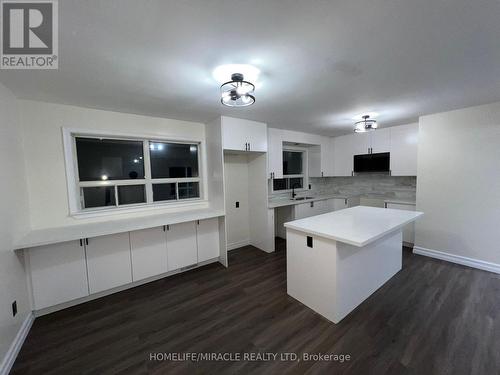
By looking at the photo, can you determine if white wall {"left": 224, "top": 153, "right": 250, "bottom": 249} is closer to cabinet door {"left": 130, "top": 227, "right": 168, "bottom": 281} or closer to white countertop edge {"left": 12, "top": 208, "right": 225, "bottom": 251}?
white countertop edge {"left": 12, "top": 208, "right": 225, "bottom": 251}

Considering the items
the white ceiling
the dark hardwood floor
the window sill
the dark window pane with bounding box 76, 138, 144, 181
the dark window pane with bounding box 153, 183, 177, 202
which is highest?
the white ceiling

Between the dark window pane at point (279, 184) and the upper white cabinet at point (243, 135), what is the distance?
1243 millimetres

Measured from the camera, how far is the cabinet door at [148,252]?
2626 millimetres

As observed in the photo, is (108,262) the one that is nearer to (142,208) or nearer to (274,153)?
(142,208)

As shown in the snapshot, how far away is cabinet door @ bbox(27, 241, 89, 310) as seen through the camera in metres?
2.10

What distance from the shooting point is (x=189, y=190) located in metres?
3.51

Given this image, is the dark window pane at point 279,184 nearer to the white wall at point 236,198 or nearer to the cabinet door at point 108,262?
the white wall at point 236,198

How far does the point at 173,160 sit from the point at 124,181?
31.3 inches

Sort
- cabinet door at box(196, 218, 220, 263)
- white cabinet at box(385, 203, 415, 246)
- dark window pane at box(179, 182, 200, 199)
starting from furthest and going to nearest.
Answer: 1. white cabinet at box(385, 203, 415, 246)
2. dark window pane at box(179, 182, 200, 199)
3. cabinet door at box(196, 218, 220, 263)

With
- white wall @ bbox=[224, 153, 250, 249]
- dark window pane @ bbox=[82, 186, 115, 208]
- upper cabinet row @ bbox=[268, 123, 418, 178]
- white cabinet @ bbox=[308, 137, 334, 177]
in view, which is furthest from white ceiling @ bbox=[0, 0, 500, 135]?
white cabinet @ bbox=[308, 137, 334, 177]

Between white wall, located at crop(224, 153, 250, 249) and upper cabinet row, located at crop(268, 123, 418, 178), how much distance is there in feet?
1.90

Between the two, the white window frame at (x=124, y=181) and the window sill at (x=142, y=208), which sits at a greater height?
the white window frame at (x=124, y=181)

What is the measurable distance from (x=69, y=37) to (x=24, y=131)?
1718 mm

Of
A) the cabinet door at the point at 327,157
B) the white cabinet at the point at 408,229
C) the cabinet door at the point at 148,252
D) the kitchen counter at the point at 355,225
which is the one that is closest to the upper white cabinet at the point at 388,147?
the cabinet door at the point at 327,157
